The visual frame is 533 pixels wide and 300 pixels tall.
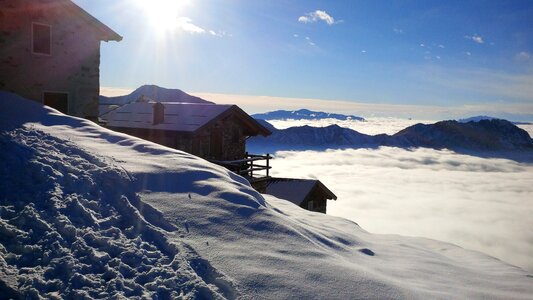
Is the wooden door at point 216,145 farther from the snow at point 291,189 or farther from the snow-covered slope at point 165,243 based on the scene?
the snow-covered slope at point 165,243

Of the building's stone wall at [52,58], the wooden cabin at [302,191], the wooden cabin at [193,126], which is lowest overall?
the wooden cabin at [302,191]

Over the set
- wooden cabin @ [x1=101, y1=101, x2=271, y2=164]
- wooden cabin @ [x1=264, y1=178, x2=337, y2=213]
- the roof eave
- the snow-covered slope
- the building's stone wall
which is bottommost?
wooden cabin @ [x1=264, y1=178, x2=337, y2=213]

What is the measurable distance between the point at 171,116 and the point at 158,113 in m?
0.79

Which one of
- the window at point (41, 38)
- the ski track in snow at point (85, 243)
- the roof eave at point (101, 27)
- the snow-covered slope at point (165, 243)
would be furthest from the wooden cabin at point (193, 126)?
the ski track in snow at point (85, 243)

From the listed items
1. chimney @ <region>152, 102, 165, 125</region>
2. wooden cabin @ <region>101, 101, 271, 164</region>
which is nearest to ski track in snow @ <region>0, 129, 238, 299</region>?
wooden cabin @ <region>101, 101, 271, 164</region>

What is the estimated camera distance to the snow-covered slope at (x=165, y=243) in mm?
4281

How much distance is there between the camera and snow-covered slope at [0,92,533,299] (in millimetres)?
4281

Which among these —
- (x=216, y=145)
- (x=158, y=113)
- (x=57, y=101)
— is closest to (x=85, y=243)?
(x=57, y=101)

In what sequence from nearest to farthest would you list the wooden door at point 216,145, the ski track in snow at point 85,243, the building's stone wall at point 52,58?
the ski track in snow at point 85,243 < the building's stone wall at point 52,58 < the wooden door at point 216,145

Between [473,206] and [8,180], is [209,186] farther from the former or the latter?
[473,206]

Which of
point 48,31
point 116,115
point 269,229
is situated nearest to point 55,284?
point 269,229

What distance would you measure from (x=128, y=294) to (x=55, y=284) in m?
0.77

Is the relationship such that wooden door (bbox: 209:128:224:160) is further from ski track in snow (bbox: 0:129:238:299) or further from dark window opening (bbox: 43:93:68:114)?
ski track in snow (bbox: 0:129:238:299)

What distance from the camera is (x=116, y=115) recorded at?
2417cm
